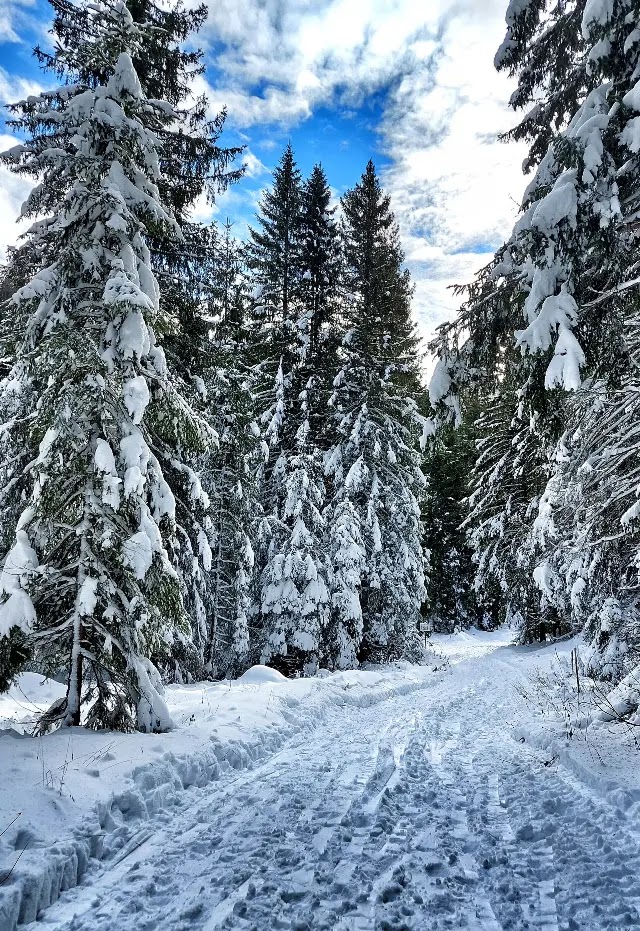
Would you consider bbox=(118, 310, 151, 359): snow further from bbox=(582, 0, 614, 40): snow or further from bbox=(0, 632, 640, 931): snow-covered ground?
bbox=(582, 0, 614, 40): snow

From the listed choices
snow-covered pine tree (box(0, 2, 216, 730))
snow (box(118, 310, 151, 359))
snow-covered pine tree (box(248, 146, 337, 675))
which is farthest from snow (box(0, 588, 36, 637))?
snow-covered pine tree (box(248, 146, 337, 675))

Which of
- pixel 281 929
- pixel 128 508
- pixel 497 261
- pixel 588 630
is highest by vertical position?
pixel 497 261

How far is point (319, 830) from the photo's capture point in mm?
4102

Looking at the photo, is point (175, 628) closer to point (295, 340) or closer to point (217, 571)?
point (217, 571)

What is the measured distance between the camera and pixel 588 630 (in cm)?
935

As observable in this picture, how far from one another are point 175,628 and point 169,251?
280 inches

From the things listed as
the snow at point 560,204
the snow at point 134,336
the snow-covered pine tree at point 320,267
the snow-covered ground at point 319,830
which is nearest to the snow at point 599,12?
the snow at point 560,204

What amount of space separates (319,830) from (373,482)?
14.1 meters

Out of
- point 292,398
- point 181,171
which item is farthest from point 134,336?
point 292,398

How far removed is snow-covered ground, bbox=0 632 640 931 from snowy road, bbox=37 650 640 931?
0.01 metres

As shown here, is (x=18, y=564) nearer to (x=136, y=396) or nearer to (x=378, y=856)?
(x=136, y=396)

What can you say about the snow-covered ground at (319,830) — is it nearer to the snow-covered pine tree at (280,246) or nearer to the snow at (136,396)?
the snow at (136,396)

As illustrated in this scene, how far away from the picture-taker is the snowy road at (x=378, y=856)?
3006 millimetres

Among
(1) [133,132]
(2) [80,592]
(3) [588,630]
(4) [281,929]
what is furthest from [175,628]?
(3) [588,630]
